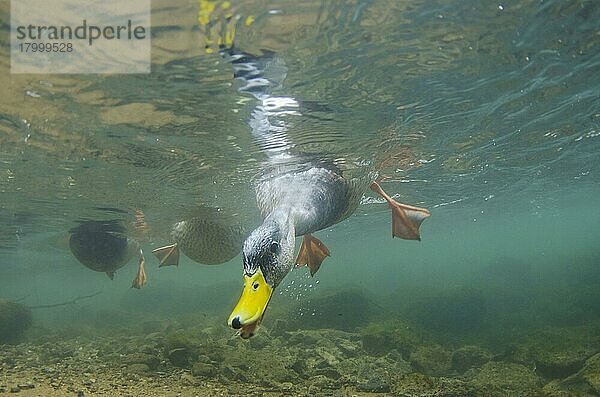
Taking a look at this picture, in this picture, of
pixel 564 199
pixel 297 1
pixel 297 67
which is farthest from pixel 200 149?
pixel 564 199

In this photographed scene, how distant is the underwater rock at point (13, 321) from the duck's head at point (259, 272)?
681 inches

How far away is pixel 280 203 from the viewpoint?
21.0 ft

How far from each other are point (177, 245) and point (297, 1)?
24.9ft

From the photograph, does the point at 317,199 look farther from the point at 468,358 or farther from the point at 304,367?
the point at 468,358

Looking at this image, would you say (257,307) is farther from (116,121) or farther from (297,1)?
(116,121)

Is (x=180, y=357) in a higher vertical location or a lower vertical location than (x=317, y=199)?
lower

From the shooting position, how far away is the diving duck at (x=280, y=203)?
142 inches

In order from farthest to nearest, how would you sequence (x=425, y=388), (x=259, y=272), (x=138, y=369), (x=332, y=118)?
(x=332, y=118) → (x=138, y=369) → (x=425, y=388) → (x=259, y=272)

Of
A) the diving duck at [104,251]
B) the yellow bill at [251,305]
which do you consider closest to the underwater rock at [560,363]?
the yellow bill at [251,305]

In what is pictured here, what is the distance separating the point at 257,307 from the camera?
133 inches

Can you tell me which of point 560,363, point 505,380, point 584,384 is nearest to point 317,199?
point 505,380

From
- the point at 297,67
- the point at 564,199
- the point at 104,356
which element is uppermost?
the point at 297,67

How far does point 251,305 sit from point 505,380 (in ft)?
26.3

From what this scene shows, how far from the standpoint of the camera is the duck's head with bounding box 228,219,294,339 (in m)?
3.31
